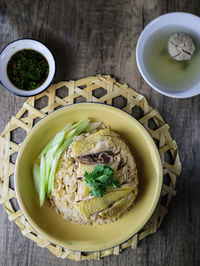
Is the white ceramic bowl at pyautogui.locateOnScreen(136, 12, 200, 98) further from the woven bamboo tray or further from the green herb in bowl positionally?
the green herb in bowl

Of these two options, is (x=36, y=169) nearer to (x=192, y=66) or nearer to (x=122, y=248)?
(x=122, y=248)

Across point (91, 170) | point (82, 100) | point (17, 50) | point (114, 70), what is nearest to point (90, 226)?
point (91, 170)

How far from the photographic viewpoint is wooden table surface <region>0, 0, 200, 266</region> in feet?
5.47

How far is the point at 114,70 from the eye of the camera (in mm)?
1688

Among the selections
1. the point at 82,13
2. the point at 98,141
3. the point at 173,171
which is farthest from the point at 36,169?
the point at 82,13

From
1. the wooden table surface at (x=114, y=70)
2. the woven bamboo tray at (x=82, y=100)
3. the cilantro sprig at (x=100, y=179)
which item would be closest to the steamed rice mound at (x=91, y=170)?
the cilantro sprig at (x=100, y=179)

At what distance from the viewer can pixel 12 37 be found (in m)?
1.71

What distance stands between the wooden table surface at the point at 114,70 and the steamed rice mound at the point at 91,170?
29 cm

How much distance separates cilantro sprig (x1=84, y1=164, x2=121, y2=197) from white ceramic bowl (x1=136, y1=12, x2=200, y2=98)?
1.49 feet

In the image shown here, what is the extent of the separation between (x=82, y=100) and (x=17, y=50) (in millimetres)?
433

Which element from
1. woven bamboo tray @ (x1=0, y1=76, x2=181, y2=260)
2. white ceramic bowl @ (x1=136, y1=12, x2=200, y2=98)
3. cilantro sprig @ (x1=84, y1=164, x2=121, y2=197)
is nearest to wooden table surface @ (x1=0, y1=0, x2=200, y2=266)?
woven bamboo tray @ (x1=0, y1=76, x2=181, y2=260)

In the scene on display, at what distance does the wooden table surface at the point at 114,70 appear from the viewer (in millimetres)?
1666

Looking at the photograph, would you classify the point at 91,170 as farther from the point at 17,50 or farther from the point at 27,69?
the point at 17,50

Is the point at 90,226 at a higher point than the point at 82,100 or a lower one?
lower
